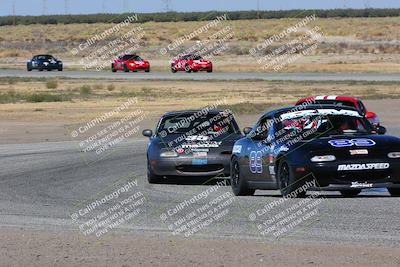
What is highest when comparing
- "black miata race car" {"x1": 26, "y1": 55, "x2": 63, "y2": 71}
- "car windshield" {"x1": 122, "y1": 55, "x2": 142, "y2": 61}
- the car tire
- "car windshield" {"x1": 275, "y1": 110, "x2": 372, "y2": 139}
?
"car windshield" {"x1": 275, "y1": 110, "x2": 372, "y2": 139}

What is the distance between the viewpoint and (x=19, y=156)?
2662 centimetres

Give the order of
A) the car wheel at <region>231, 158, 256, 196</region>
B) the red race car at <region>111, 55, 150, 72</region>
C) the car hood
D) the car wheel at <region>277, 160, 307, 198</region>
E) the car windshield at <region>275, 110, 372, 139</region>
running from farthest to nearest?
the red race car at <region>111, 55, 150, 72</region> → the car hood → the car wheel at <region>231, 158, 256, 196</region> → the car windshield at <region>275, 110, 372, 139</region> → the car wheel at <region>277, 160, 307, 198</region>

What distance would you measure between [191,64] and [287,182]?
62.5m

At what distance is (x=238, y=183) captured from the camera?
1791cm

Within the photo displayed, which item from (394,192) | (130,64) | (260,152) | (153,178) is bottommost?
(130,64)

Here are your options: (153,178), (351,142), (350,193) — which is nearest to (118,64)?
(153,178)

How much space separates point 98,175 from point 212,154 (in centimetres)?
276

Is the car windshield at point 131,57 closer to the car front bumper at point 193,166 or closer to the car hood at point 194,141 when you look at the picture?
the car hood at point 194,141

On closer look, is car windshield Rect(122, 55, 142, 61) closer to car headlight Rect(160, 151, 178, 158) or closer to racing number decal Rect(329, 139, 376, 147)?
car headlight Rect(160, 151, 178, 158)

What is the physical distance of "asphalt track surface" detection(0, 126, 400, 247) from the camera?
13086mm

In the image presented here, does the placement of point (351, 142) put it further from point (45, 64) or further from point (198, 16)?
point (198, 16)

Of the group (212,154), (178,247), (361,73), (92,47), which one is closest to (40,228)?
(178,247)

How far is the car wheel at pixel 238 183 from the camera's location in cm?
1777

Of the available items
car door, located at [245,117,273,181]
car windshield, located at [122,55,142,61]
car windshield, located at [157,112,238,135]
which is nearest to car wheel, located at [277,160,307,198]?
car door, located at [245,117,273,181]
